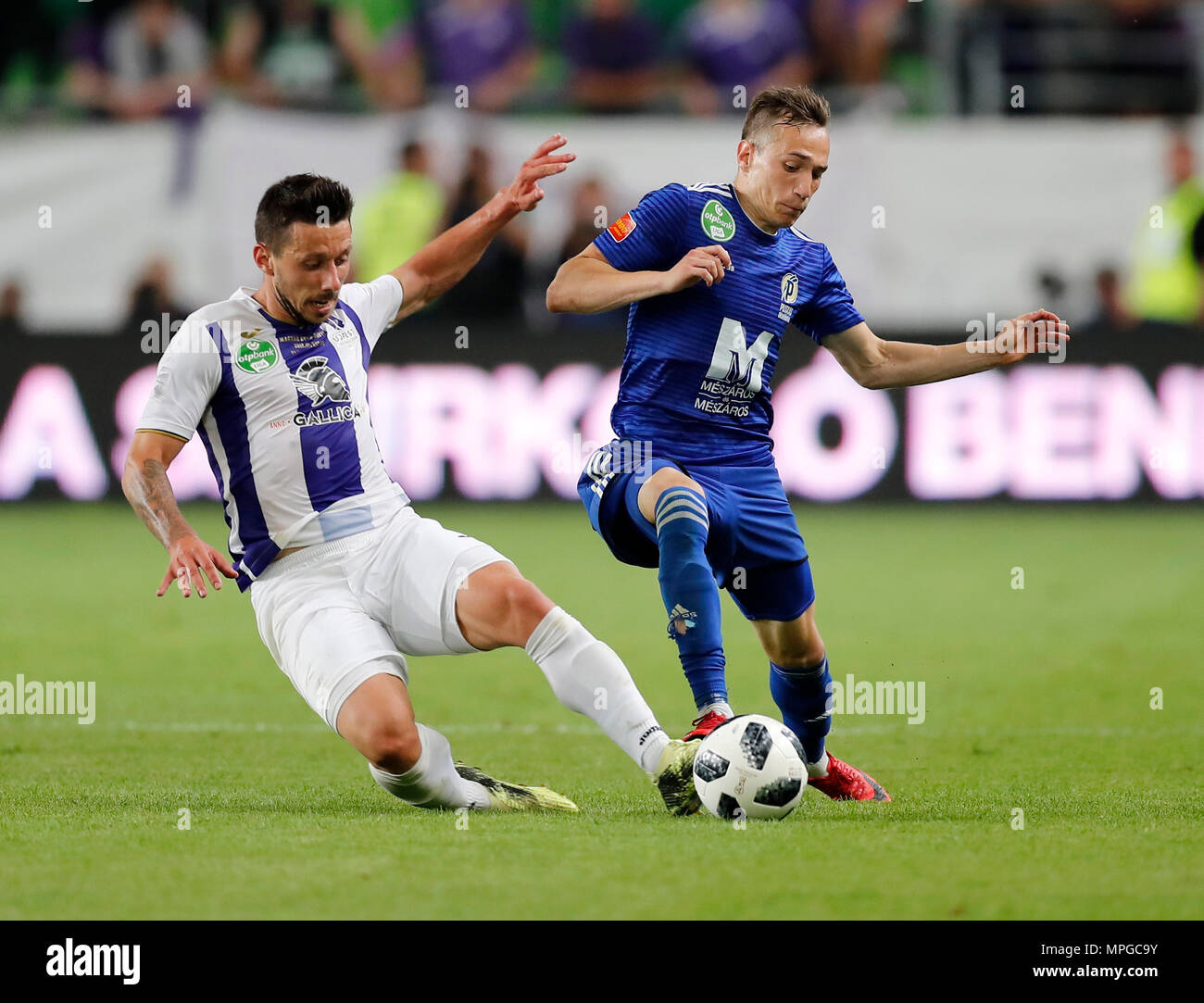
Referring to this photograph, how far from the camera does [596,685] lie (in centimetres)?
555

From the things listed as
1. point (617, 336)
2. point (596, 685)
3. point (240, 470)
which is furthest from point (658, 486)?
point (617, 336)

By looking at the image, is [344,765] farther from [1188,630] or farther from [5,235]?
[5,235]

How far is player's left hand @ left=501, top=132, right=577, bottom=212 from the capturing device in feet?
20.9

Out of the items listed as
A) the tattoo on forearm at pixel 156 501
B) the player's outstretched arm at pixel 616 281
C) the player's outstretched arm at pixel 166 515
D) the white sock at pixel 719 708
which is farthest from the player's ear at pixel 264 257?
the white sock at pixel 719 708

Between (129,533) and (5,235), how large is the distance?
3.86 meters

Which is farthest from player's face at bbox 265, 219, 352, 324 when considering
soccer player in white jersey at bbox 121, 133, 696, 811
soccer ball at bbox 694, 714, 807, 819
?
soccer ball at bbox 694, 714, 807, 819

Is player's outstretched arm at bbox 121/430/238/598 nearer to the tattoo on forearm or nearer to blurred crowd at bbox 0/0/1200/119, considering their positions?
the tattoo on forearm

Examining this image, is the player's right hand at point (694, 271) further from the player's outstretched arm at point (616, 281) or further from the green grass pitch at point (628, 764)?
the green grass pitch at point (628, 764)

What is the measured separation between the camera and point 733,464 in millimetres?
6191

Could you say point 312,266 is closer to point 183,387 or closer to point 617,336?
point 183,387

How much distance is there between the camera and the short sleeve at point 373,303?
6367 mm

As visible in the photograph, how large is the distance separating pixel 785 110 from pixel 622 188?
10.8 m
